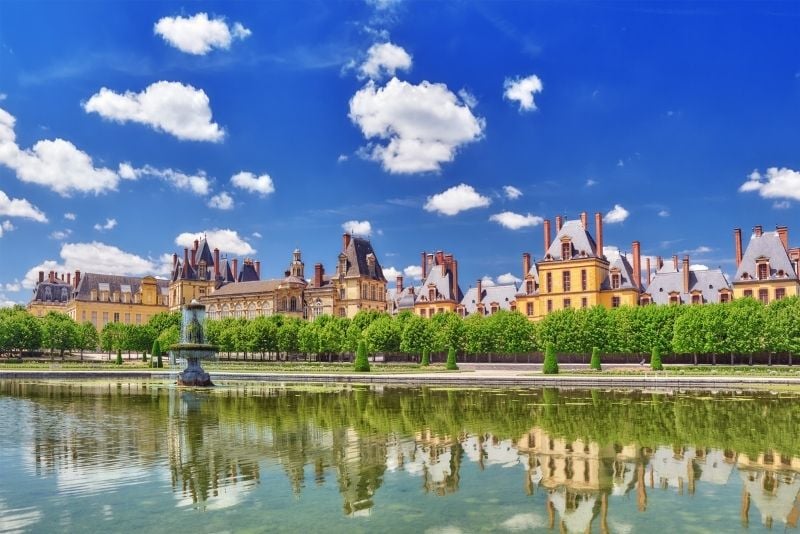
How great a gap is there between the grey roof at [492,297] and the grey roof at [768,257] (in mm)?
25242

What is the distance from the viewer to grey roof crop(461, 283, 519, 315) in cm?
8450

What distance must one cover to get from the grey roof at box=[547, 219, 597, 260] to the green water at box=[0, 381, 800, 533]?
45.6m

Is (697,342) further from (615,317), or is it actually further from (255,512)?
(255,512)

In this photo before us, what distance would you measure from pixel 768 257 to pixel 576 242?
56.6 ft

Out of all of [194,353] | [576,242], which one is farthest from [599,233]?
[194,353]

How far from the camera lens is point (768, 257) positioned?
213 feet

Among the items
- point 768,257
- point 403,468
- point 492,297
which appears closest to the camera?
point 403,468

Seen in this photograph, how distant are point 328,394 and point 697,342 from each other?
31.6 meters

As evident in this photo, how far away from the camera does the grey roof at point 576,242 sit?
237ft

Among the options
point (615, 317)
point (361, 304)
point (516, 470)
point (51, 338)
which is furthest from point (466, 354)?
point (516, 470)

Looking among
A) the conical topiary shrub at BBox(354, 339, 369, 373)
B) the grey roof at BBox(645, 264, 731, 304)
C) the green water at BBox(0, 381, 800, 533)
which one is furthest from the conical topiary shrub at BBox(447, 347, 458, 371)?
the green water at BBox(0, 381, 800, 533)

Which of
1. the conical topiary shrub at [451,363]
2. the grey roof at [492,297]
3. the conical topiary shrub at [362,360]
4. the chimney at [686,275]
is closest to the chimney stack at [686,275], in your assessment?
the chimney at [686,275]

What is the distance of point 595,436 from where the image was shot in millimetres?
19297

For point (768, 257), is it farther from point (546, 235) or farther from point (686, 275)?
point (546, 235)
